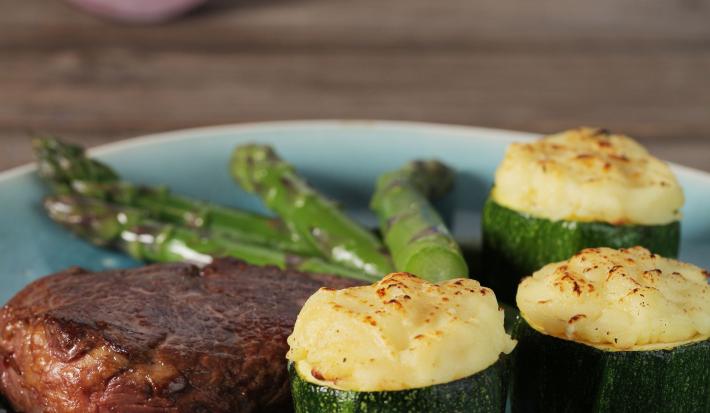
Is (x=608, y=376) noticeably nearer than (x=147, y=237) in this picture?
Yes

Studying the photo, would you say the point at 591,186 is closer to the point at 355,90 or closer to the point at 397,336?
the point at 397,336

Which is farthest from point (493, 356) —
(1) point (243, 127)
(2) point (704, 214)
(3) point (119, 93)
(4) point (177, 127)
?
(3) point (119, 93)

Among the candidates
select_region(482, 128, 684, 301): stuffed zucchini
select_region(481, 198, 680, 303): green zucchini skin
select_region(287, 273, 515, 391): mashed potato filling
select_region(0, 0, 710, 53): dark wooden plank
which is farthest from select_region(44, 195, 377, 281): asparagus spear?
select_region(0, 0, 710, 53): dark wooden plank

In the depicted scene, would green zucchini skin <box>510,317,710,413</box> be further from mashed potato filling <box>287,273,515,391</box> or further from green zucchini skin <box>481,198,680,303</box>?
green zucchini skin <box>481,198,680,303</box>

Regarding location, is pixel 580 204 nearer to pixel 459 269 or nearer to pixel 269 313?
pixel 459 269

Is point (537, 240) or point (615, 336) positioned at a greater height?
point (615, 336)

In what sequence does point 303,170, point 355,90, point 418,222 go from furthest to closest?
1. point 355,90
2. point 303,170
3. point 418,222

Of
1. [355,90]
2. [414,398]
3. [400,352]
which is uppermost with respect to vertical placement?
[400,352]

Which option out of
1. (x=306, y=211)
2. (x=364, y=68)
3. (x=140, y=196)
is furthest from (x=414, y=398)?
(x=364, y=68)
